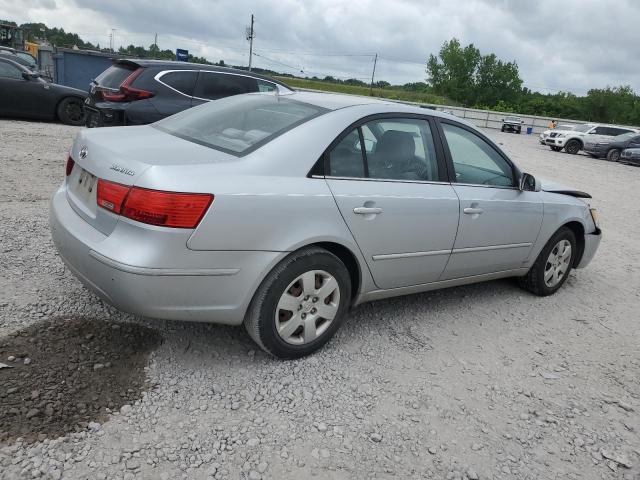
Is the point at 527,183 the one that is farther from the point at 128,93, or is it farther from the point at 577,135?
the point at 577,135

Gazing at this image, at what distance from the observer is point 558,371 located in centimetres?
368

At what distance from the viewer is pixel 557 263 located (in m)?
5.09

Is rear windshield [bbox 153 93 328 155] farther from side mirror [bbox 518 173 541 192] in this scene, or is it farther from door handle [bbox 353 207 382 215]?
side mirror [bbox 518 173 541 192]

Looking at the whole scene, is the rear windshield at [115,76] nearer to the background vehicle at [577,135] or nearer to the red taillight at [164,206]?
the red taillight at [164,206]

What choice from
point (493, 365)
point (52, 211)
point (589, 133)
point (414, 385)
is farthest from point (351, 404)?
point (589, 133)

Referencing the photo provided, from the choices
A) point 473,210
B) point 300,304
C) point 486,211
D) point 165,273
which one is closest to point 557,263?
point 486,211

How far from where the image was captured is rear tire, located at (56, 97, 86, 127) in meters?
13.3

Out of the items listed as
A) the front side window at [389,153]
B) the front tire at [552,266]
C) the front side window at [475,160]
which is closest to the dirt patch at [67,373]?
the front side window at [389,153]

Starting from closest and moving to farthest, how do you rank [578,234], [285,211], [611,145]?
[285,211], [578,234], [611,145]

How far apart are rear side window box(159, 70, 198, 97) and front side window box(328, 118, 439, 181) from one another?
5.92m

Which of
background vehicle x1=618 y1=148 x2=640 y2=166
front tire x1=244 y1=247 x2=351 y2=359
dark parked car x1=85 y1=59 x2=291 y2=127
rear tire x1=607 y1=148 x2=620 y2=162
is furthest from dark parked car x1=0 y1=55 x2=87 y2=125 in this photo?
rear tire x1=607 y1=148 x2=620 y2=162

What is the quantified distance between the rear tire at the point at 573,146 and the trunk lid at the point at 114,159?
26939 millimetres

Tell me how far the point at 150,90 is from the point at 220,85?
4.17 feet

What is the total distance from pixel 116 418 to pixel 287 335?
1.03 metres
